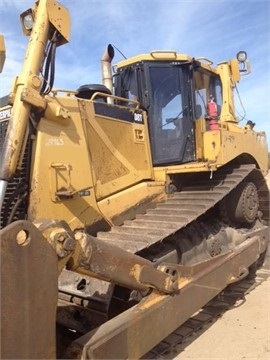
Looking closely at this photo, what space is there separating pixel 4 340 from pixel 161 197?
9.02ft

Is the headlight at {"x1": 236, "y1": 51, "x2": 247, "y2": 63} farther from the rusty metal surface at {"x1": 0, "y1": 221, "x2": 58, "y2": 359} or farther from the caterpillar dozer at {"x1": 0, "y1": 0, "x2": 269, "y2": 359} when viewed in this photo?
the rusty metal surface at {"x1": 0, "y1": 221, "x2": 58, "y2": 359}

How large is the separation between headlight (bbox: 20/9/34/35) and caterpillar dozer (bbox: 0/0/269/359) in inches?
0.6

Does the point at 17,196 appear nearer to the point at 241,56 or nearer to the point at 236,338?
the point at 236,338

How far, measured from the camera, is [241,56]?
19.2ft

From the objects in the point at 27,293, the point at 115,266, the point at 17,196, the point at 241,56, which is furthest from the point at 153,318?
the point at 241,56

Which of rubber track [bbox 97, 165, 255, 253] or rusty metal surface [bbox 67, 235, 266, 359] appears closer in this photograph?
rusty metal surface [bbox 67, 235, 266, 359]

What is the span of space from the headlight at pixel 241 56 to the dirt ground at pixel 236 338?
3.44 metres

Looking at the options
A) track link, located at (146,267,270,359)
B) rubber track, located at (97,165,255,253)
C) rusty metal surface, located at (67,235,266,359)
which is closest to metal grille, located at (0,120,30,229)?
rubber track, located at (97,165,255,253)

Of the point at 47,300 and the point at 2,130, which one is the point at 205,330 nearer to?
the point at 47,300

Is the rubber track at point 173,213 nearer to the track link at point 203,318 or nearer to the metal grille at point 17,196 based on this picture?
the metal grille at point 17,196

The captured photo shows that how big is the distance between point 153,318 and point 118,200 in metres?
1.37

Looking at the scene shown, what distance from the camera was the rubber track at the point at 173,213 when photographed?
3398mm

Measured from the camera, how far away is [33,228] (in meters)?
2.01

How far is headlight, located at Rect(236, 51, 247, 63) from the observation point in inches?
230
